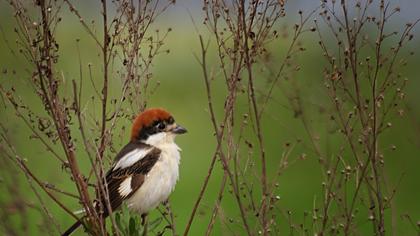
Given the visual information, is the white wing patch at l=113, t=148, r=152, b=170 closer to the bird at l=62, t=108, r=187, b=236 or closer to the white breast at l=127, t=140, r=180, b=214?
the bird at l=62, t=108, r=187, b=236

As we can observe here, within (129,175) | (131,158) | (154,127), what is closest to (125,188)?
(129,175)

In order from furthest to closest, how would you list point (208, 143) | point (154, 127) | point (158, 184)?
point (208, 143) → point (158, 184) → point (154, 127)

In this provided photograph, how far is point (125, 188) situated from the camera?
5.62m

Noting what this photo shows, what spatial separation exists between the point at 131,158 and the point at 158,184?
239 mm

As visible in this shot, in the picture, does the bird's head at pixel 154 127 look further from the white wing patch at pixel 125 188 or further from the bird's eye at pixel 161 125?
the white wing patch at pixel 125 188

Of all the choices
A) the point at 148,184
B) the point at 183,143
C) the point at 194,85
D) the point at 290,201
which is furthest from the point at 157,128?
the point at 194,85

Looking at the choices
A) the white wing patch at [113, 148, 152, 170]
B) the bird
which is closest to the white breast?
the bird

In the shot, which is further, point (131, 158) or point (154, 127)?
point (131, 158)

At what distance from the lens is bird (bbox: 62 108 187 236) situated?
5.58m

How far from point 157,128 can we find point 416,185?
17.1ft

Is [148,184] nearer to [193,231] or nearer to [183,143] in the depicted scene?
[193,231]

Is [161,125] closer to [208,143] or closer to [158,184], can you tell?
[158,184]

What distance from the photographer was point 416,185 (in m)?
10.0

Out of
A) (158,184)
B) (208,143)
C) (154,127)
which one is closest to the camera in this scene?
(154,127)
